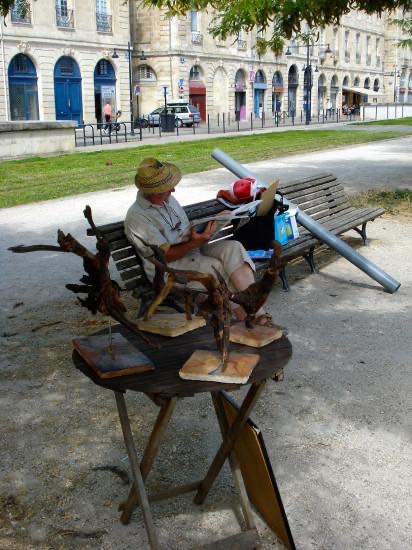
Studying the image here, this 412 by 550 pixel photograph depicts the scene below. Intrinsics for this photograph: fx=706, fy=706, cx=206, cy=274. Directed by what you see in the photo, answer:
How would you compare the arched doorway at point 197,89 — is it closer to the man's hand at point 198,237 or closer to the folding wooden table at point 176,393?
the man's hand at point 198,237

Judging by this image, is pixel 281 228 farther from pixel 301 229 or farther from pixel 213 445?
pixel 213 445

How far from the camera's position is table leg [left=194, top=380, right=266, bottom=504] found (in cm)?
278

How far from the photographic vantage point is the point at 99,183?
1369cm

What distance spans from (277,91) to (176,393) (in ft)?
190

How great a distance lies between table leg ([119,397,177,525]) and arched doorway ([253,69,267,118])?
5437 centimetres

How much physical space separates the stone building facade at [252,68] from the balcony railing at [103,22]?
10.8 ft

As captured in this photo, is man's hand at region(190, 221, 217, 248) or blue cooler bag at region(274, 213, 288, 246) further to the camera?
blue cooler bag at region(274, 213, 288, 246)

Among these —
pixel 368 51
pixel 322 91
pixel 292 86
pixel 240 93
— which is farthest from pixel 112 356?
pixel 368 51

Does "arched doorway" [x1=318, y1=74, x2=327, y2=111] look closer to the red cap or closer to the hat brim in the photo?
the red cap

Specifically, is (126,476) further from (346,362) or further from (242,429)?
(346,362)

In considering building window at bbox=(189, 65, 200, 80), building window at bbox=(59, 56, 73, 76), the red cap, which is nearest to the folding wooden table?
the red cap

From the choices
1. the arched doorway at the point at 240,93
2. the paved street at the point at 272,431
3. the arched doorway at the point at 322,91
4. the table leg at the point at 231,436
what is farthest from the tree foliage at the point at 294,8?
the arched doorway at the point at 322,91

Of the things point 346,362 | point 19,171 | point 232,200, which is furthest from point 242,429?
point 19,171

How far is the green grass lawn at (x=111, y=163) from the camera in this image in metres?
12.9
